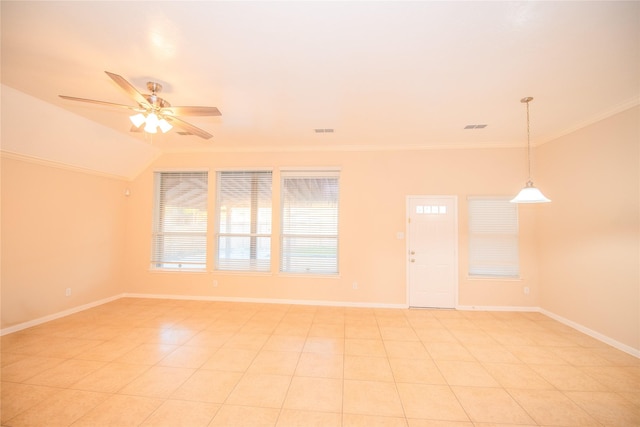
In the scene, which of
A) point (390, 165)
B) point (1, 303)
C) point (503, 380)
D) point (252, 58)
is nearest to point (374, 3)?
point (252, 58)

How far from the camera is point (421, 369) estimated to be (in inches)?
104

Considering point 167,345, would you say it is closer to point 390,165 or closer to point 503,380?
point 503,380

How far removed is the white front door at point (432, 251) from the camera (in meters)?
4.48

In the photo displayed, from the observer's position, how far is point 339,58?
2.22 meters

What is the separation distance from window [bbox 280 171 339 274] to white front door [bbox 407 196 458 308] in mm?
1396

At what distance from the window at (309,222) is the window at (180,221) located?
1649mm

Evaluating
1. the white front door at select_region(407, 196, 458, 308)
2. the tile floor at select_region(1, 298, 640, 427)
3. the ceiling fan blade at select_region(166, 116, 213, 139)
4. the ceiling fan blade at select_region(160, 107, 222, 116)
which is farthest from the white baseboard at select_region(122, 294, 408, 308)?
the ceiling fan blade at select_region(160, 107, 222, 116)

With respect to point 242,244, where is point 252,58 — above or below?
above

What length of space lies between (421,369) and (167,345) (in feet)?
9.87

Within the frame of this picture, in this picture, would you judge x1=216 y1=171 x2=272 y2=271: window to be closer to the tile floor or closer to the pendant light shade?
the tile floor

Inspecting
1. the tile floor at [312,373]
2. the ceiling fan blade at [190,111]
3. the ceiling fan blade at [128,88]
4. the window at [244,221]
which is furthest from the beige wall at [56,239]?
the ceiling fan blade at [190,111]

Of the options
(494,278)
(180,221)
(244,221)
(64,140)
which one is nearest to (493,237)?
(494,278)

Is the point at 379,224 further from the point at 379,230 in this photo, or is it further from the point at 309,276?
the point at 309,276

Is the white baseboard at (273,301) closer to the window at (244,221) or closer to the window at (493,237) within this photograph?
the window at (244,221)
